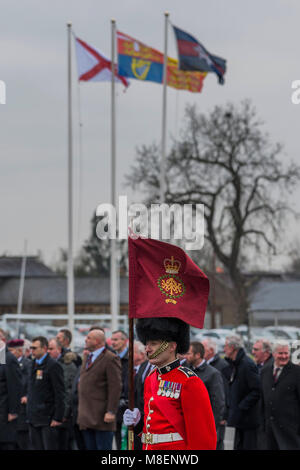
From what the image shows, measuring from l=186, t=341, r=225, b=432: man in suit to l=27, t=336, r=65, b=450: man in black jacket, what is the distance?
2259mm

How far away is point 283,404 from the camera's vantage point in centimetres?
1045

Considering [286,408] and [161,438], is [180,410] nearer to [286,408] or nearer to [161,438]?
[161,438]

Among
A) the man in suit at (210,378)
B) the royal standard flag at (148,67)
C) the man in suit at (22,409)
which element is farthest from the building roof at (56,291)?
the man in suit at (210,378)

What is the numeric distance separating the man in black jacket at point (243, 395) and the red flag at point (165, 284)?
5699 mm

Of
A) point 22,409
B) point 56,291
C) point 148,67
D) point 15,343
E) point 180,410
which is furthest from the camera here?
point 56,291

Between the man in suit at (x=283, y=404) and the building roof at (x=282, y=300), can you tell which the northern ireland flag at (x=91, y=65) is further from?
the building roof at (x=282, y=300)

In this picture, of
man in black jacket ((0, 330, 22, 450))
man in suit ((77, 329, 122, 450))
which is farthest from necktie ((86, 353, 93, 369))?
man in black jacket ((0, 330, 22, 450))

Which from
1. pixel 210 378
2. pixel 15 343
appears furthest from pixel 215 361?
pixel 15 343

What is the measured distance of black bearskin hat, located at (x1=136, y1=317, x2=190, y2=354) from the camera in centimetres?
557

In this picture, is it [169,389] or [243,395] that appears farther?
[243,395]

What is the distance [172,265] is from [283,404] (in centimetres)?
535

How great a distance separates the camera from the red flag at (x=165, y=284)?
5.52 meters
